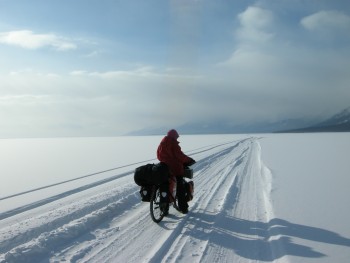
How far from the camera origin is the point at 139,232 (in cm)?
635

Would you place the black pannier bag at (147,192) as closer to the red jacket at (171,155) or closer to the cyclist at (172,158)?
the cyclist at (172,158)

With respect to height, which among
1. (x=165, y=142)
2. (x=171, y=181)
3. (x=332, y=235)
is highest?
(x=165, y=142)

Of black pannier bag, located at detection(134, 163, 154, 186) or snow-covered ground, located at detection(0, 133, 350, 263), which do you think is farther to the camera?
black pannier bag, located at detection(134, 163, 154, 186)

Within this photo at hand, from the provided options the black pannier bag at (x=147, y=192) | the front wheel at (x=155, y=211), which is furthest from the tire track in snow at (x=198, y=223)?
the black pannier bag at (x=147, y=192)

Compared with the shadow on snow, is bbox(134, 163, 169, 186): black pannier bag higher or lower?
higher

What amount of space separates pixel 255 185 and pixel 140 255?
22.4ft

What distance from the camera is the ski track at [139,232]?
5.16m

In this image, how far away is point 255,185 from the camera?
11.2 metres

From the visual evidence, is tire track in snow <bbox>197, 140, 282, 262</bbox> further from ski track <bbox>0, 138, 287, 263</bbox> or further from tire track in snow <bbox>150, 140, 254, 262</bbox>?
tire track in snow <bbox>150, 140, 254, 262</bbox>

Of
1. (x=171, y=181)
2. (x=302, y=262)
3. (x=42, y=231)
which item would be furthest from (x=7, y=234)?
(x=302, y=262)

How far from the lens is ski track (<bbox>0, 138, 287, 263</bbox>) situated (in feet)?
16.9

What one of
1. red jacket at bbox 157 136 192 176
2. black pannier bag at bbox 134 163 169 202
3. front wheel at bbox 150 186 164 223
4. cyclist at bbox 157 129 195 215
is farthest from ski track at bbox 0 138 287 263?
red jacket at bbox 157 136 192 176

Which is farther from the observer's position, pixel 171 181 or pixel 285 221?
pixel 171 181

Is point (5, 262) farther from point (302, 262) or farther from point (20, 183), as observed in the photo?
point (20, 183)
